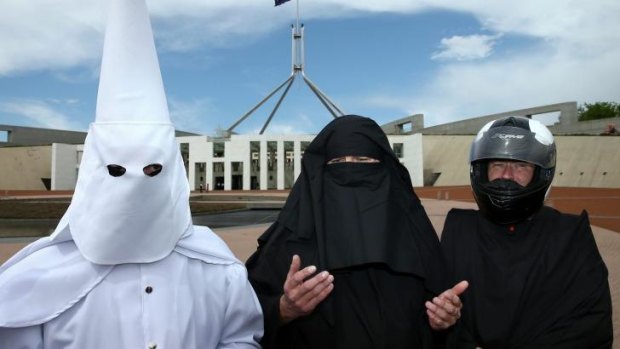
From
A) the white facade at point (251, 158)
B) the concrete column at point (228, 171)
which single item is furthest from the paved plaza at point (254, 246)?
the concrete column at point (228, 171)

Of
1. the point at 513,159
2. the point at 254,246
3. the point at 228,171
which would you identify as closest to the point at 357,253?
the point at 513,159

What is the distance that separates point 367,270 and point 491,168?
0.86 m

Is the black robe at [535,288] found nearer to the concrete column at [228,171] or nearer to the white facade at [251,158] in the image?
the white facade at [251,158]

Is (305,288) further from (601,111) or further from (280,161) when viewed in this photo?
(601,111)

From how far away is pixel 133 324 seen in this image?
69.9 inches

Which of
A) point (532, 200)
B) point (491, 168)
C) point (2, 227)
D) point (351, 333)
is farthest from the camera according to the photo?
point (2, 227)

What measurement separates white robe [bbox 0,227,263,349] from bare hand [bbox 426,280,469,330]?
3.05 feet

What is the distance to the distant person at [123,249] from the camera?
1708 mm

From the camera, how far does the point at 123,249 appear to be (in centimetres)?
174

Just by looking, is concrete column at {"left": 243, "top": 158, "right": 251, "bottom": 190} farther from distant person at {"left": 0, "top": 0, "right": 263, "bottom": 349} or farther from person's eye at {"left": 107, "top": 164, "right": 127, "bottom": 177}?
person's eye at {"left": 107, "top": 164, "right": 127, "bottom": 177}

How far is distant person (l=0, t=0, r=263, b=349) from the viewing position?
1.71m

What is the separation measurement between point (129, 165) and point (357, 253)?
101 centimetres

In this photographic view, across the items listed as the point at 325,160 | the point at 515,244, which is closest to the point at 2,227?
the point at 325,160

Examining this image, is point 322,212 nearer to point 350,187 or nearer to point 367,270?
point 350,187
